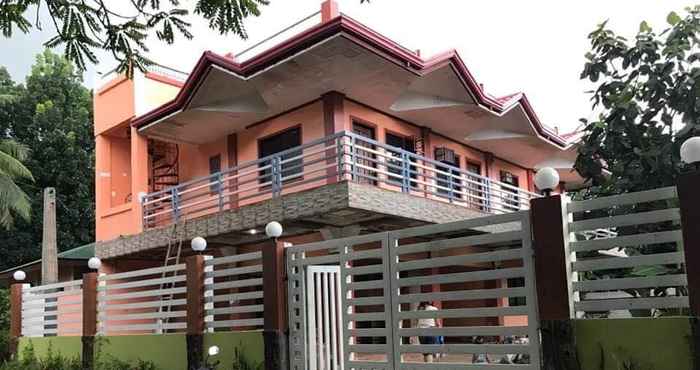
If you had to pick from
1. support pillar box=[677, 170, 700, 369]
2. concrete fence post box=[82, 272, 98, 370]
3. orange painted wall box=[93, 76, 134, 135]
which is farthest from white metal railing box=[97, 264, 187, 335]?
orange painted wall box=[93, 76, 134, 135]

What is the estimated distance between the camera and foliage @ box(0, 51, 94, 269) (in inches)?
1084

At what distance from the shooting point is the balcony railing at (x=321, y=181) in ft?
42.4

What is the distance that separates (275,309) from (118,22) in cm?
382

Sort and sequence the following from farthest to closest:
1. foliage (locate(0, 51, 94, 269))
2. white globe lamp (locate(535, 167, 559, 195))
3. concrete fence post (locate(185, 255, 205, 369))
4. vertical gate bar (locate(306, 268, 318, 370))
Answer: foliage (locate(0, 51, 94, 269)) → concrete fence post (locate(185, 255, 205, 369)) → vertical gate bar (locate(306, 268, 318, 370)) → white globe lamp (locate(535, 167, 559, 195))

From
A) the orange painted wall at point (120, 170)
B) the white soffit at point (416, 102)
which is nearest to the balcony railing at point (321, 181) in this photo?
the white soffit at point (416, 102)

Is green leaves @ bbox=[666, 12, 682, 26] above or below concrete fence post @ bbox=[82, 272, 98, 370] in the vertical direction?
above

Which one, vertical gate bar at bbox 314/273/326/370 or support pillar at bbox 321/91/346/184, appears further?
support pillar at bbox 321/91/346/184

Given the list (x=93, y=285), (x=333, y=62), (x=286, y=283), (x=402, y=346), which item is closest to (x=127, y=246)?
(x=93, y=285)

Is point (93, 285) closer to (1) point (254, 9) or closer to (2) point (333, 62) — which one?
(2) point (333, 62)

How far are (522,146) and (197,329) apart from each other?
1317cm

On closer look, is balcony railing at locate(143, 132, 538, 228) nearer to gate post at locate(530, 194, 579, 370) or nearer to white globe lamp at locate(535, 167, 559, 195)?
white globe lamp at locate(535, 167, 559, 195)

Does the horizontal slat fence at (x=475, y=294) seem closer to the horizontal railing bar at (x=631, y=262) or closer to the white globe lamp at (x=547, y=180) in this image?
the white globe lamp at (x=547, y=180)

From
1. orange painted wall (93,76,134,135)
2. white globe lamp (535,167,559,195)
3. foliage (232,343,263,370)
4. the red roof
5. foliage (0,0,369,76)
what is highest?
orange painted wall (93,76,134,135)

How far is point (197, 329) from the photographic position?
883cm
